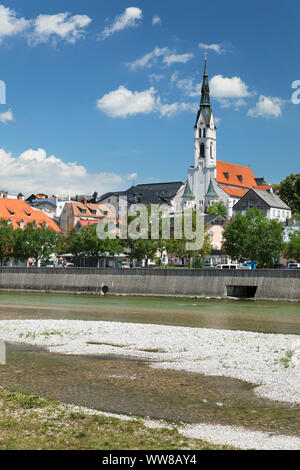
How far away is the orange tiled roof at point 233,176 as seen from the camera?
184 metres

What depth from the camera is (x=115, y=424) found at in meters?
12.5

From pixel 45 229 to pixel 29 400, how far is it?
8926cm

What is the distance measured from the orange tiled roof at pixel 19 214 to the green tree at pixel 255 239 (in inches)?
1669

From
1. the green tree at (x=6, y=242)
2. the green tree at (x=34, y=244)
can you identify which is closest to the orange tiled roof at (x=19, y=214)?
the green tree at (x=6, y=242)

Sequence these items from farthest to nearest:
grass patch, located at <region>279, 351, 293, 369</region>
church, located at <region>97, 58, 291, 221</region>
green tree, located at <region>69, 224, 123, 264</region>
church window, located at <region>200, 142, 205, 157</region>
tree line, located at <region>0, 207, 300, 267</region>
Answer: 1. church window, located at <region>200, 142, 205, 157</region>
2. church, located at <region>97, 58, 291, 221</region>
3. green tree, located at <region>69, 224, 123, 264</region>
4. tree line, located at <region>0, 207, 300, 267</region>
5. grass patch, located at <region>279, 351, 293, 369</region>

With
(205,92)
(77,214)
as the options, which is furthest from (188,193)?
(77,214)

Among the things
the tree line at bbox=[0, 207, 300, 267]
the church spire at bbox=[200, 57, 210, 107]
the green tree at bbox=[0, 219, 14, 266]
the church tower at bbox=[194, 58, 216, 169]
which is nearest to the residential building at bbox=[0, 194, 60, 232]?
the tree line at bbox=[0, 207, 300, 267]

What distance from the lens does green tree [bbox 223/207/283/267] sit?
8631cm

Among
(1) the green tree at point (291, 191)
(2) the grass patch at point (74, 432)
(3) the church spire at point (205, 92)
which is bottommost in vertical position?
(2) the grass patch at point (74, 432)

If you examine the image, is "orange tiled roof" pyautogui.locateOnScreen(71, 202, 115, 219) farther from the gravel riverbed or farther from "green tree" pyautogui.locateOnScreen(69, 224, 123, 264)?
the gravel riverbed

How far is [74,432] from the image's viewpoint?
11766 mm

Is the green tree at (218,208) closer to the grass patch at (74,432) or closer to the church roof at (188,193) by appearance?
the church roof at (188,193)
